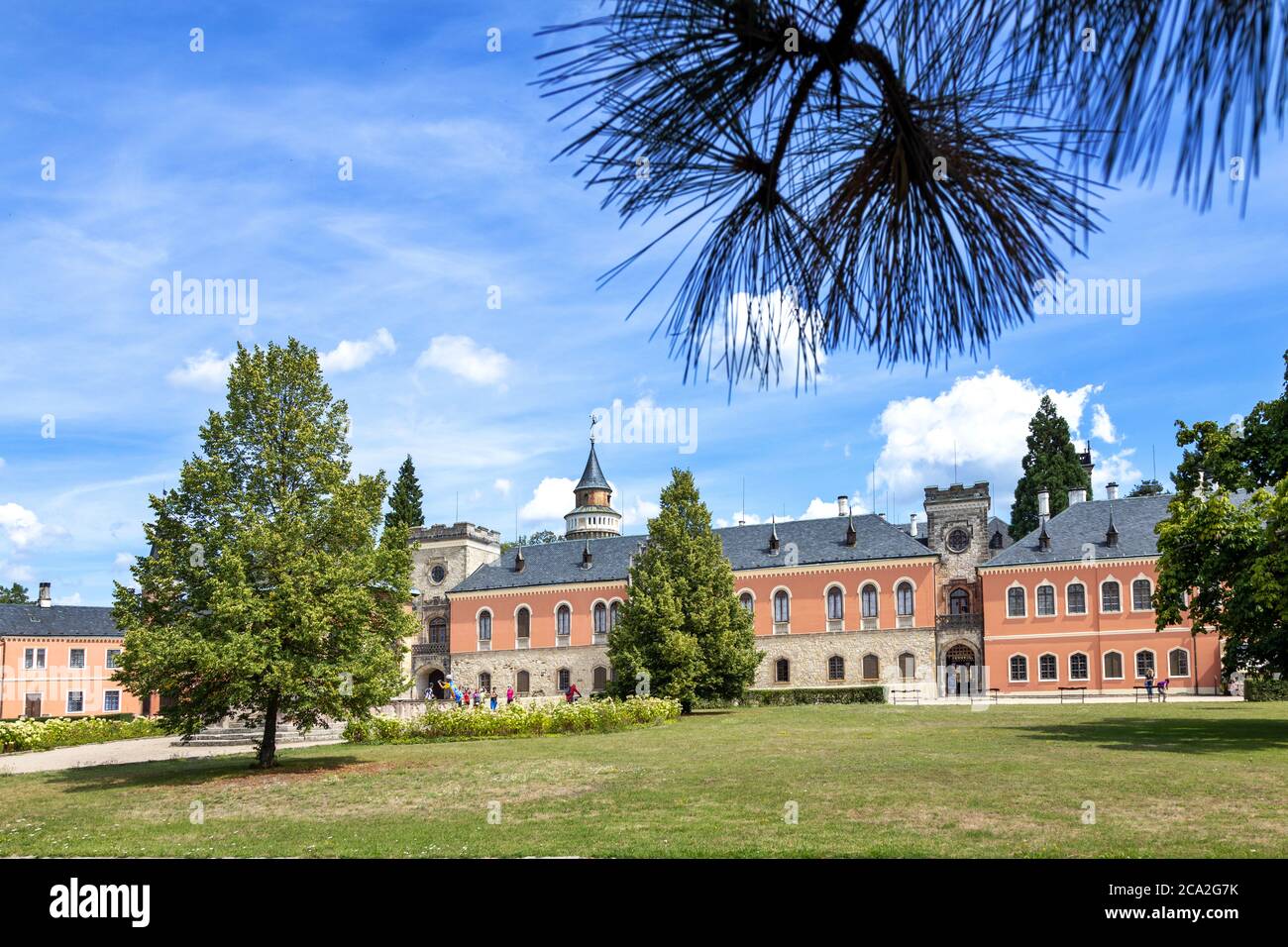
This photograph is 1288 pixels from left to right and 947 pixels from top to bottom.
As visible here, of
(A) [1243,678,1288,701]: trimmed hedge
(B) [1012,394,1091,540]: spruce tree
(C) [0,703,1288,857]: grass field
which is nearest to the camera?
(C) [0,703,1288,857]: grass field

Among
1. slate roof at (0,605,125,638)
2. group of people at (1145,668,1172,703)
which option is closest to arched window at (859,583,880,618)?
group of people at (1145,668,1172,703)

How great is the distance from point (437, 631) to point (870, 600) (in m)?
26.5

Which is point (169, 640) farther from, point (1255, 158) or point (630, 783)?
point (1255, 158)

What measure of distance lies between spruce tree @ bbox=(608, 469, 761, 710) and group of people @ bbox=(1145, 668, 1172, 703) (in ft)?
55.3

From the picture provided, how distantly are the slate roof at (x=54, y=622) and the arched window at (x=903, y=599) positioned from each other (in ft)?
140

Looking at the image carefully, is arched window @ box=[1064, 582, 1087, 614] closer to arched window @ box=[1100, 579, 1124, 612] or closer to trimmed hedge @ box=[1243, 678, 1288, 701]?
arched window @ box=[1100, 579, 1124, 612]

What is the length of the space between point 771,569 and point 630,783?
37.8 meters

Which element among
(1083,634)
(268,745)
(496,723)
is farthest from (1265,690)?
(268,745)

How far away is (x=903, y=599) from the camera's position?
51.0 meters

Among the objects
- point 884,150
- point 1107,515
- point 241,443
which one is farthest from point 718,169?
point 1107,515

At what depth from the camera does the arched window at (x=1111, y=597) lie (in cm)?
4703

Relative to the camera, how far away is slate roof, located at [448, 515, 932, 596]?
173 ft

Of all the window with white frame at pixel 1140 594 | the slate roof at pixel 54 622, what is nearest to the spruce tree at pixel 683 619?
the window with white frame at pixel 1140 594
